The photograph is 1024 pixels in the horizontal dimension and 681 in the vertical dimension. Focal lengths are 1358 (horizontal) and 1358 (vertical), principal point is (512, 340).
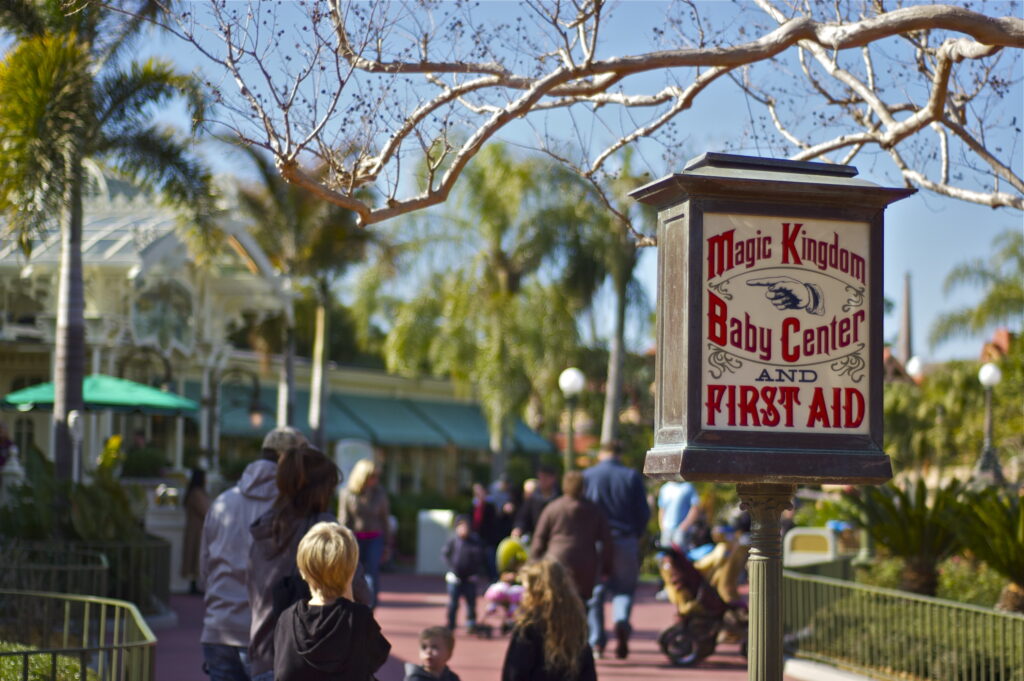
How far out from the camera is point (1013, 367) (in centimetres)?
3061

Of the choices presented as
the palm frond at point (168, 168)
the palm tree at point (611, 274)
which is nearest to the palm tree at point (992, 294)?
the palm tree at point (611, 274)

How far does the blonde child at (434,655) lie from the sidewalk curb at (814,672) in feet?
18.0

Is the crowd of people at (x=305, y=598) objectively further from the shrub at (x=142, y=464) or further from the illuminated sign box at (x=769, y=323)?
the shrub at (x=142, y=464)

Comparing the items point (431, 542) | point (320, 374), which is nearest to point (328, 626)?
point (431, 542)

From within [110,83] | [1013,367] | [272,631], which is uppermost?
[110,83]

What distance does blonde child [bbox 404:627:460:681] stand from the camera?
630 cm

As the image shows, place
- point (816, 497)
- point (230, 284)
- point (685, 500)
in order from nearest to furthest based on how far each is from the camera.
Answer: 1. point (685, 500)
2. point (816, 497)
3. point (230, 284)

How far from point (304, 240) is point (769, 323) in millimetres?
25689

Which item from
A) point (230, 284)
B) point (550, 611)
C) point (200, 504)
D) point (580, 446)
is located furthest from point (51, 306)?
point (580, 446)

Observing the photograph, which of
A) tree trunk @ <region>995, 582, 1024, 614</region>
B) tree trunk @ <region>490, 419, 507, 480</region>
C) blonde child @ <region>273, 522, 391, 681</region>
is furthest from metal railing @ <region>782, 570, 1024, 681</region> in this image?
tree trunk @ <region>490, 419, 507, 480</region>

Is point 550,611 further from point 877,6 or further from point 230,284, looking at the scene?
point 230,284

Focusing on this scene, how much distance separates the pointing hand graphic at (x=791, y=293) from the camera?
14.0 feet

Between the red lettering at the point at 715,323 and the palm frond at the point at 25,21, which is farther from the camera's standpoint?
the palm frond at the point at 25,21

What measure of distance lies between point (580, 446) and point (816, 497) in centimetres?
3208
